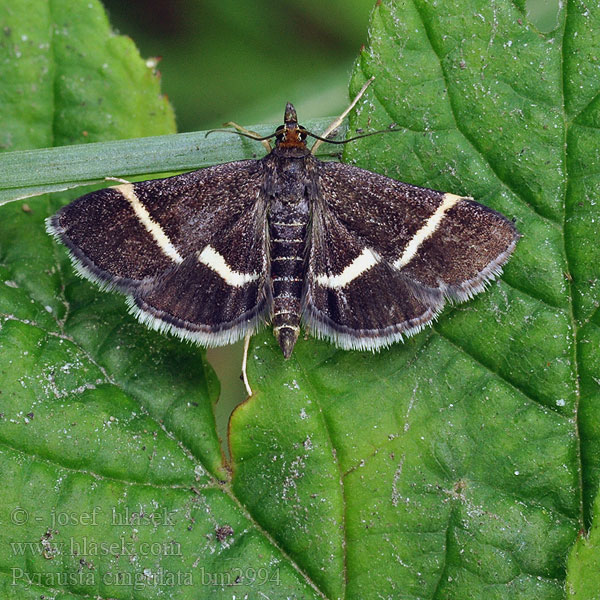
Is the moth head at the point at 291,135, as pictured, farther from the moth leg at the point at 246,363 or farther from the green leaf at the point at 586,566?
the green leaf at the point at 586,566

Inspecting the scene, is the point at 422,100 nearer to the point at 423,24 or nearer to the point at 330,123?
the point at 423,24

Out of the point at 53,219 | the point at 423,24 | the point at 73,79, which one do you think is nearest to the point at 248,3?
the point at 73,79

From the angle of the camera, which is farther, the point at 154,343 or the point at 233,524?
the point at 154,343

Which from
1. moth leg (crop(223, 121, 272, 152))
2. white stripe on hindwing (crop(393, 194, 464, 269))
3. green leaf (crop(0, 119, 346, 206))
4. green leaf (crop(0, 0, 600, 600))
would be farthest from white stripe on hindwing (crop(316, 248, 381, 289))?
moth leg (crop(223, 121, 272, 152))

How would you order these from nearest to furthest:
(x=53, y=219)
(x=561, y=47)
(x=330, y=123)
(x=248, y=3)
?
1. (x=561, y=47)
2. (x=53, y=219)
3. (x=330, y=123)
4. (x=248, y=3)

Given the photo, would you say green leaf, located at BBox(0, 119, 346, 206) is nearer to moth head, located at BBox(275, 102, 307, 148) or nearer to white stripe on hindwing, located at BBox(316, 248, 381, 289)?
moth head, located at BBox(275, 102, 307, 148)

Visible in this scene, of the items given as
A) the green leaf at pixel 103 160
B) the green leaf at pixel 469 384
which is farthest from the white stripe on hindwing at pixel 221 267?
the green leaf at pixel 103 160

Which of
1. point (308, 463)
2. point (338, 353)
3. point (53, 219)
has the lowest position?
point (308, 463)

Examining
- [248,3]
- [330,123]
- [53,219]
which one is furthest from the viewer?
[248,3]
